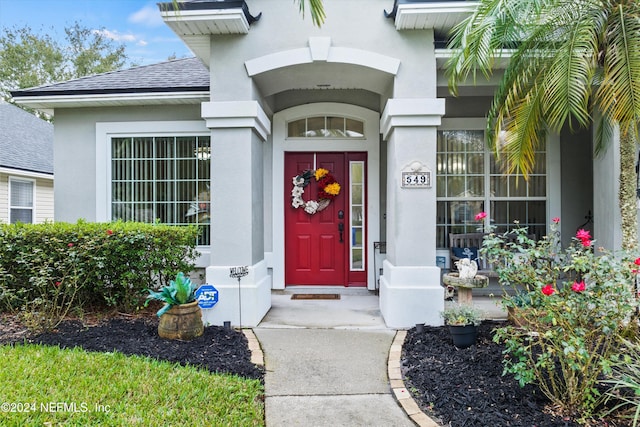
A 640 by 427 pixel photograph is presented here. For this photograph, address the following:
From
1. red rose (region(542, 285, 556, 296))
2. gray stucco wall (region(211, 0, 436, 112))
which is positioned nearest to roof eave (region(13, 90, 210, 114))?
gray stucco wall (region(211, 0, 436, 112))

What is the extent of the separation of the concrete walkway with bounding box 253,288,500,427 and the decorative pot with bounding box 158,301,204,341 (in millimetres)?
769

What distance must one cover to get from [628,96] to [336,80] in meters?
3.46

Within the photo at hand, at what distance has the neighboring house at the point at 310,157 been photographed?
4988 mm

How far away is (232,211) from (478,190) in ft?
14.1

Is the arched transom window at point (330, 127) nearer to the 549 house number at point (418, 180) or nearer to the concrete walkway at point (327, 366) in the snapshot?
the 549 house number at point (418, 180)

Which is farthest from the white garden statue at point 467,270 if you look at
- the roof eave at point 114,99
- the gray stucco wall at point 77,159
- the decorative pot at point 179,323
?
the gray stucco wall at point 77,159

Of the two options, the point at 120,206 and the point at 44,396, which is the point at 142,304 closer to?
the point at 120,206

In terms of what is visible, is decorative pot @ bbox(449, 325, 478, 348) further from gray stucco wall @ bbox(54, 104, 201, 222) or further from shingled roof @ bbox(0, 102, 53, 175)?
shingled roof @ bbox(0, 102, 53, 175)

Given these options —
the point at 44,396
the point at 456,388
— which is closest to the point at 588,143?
the point at 456,388

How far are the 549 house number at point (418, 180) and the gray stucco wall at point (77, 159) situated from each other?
15.8 feet

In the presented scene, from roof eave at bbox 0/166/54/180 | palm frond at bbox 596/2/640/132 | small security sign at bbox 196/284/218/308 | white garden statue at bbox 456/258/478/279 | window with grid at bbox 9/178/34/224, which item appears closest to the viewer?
palm frond at bbox 596/2/640/132

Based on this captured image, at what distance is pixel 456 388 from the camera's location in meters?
→ 3.21

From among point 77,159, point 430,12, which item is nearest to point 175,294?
point 77,159

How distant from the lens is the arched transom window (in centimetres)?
712
